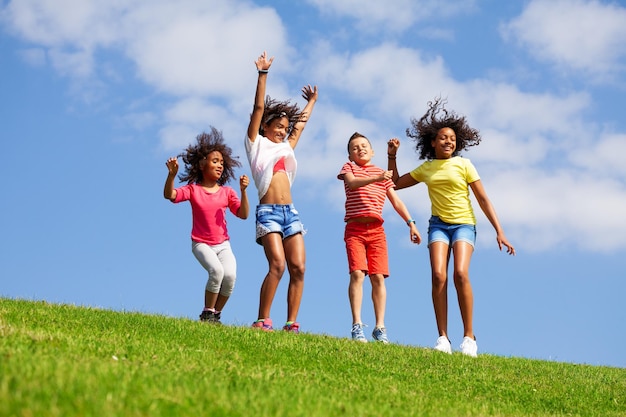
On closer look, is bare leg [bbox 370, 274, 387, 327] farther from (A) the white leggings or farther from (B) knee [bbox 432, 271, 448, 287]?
(A) the white leggings

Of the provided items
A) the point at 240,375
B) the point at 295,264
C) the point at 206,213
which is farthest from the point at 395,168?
the point at 240,375

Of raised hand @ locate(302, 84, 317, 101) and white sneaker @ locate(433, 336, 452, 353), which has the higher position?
raised hand @ locate(302, 84, 317, 101)

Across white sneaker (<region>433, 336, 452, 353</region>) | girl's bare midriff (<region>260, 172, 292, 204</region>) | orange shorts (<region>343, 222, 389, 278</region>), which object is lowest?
white sneaker (<region>433, 336, 452, 353</region>)

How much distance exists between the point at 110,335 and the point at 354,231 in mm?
4688

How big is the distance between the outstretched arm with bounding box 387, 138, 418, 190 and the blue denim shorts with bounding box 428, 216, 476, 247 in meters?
1.00

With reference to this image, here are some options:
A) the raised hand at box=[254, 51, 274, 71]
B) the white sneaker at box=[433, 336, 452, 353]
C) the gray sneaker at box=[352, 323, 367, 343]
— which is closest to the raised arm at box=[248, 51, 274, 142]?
the raised hand at box=[254, 51, 274, 71]

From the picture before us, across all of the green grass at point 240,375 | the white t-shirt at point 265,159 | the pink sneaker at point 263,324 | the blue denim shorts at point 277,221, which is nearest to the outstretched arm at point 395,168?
the white t-shirt at point 265,159

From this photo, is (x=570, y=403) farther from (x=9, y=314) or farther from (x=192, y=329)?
(x=9, y=314)

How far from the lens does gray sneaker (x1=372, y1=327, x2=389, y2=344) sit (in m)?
12.2

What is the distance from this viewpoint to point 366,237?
12.4m

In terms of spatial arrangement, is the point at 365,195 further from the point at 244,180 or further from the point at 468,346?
the point at 468,346

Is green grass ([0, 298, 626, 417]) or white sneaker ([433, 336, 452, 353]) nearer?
green grass ([0, 298, 626, 417])

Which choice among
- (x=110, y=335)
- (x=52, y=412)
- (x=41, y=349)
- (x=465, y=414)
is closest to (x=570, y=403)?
(x=465, y=414)

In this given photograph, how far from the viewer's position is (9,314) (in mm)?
10133
